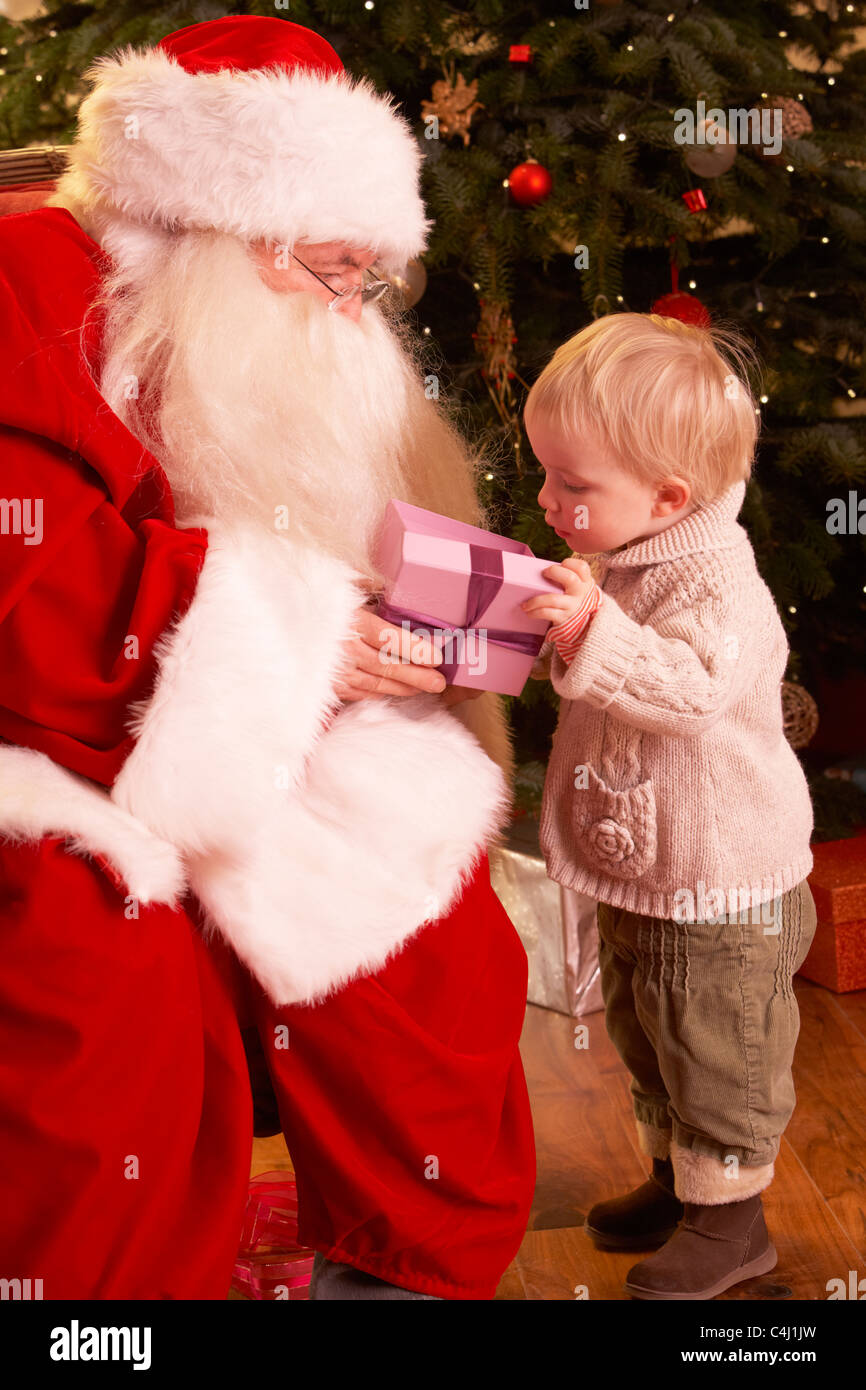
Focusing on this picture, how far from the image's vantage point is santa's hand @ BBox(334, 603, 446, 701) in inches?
42.3

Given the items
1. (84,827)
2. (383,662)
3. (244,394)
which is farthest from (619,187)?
(84,827)

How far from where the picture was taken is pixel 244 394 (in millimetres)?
1100

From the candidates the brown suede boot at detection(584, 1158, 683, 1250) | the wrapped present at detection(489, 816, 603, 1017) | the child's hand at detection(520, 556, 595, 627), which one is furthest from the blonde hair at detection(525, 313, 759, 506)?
Result: the wrapped present at detection(489, 816, 603, 1017)

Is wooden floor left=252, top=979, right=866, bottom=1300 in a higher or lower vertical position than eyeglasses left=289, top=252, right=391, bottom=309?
lower

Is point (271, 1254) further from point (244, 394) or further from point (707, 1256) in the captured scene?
point (244, 394)

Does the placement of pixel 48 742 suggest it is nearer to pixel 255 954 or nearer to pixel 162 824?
pixel 162 824

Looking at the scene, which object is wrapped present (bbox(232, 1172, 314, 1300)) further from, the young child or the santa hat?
the santa hat

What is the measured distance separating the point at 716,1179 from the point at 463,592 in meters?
0.70

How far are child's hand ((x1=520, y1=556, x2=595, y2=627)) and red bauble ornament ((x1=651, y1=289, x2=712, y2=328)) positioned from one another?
3.04 feet

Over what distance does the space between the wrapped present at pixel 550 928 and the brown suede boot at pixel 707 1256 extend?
27.0 inches

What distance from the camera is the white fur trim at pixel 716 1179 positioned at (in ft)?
4.09

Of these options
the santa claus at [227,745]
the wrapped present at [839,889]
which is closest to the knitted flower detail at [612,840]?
the santa claus at [227,745]
